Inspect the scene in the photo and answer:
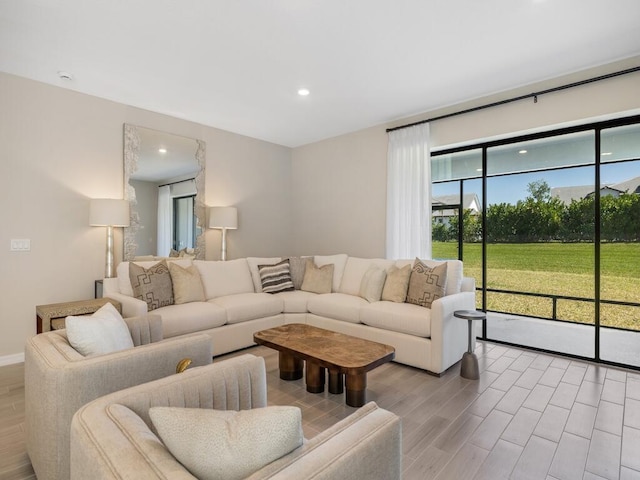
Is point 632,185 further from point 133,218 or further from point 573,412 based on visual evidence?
point 133,218

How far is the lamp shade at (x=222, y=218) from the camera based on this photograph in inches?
181

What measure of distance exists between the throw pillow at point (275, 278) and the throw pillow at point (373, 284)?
1070mm

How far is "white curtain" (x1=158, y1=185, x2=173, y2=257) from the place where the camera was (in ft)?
14.2

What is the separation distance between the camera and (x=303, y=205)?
229 inches

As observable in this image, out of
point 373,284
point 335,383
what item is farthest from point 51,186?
point 373,284

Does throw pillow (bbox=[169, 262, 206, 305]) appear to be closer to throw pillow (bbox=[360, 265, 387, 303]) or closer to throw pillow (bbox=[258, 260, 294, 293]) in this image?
throw pillow (bbox=[258, 260, 294, 293])

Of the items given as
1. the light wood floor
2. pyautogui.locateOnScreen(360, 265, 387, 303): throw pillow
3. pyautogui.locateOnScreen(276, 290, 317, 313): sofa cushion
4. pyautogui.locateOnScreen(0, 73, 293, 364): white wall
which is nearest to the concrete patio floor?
the light wood floor

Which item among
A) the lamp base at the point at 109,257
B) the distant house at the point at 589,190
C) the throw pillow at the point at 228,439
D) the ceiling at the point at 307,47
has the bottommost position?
the throw pillow at the point at 228,439

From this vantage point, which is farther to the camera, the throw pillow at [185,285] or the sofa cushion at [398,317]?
the throw pillow at [185,285]

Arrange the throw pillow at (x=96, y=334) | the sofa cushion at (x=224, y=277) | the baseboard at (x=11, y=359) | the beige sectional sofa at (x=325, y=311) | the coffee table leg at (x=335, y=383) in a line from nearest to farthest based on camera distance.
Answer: the throw pillow at (x=96, y=334)
the coffee table leg at (x=335, y=383)
the beige sectional sofa at (x=325, y=311)
the baseboard at (x=11, y=359)
the sofa cushion at (x=224, y=277)

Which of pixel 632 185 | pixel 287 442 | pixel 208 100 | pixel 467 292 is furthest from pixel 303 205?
pixel 287 442

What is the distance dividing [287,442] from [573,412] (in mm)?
2505

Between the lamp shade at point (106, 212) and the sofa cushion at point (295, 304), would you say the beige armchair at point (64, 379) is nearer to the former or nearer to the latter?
the lamp shade at point (106, 212)

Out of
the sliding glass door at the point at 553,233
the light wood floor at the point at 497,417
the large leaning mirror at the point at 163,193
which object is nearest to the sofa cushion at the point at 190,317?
the light wood floor at the point at 497,417
